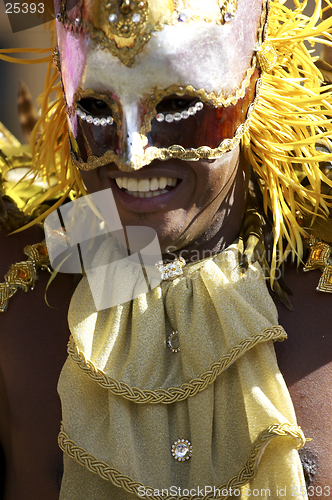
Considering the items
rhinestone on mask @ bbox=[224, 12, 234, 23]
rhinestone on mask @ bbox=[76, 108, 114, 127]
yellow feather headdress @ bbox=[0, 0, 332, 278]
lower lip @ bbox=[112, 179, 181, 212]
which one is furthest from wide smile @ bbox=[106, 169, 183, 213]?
rhinestone on mask @ bbox=[224, 12, 234, 23]

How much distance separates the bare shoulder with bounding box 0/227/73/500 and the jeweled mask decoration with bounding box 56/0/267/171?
48cm

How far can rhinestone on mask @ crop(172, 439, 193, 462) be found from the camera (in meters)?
1.39

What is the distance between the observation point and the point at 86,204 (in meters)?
1.76

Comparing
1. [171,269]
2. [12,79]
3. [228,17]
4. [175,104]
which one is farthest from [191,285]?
[12,79]

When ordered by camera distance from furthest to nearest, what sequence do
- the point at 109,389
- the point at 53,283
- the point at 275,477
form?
1. the point at 53,283
2. the point at 109,389
3. the point at 275,477

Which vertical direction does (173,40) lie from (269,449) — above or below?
above

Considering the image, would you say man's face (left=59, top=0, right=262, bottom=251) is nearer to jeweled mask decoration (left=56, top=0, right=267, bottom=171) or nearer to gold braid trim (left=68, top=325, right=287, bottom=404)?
jeweled mask decoration (left=56, top=0, right=267, bottom=171)

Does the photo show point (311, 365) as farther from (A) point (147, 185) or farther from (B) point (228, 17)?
(B) point (228, 17)

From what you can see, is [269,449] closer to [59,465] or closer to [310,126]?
[59,465]

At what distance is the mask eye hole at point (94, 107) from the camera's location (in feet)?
4.59

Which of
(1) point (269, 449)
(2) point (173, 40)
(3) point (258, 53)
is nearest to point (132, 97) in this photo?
(2) point (173, 40)

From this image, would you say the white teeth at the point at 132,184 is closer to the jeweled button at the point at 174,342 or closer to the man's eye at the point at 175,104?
the man's eye at the point at 175,104

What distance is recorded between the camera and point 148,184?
56.2 inches

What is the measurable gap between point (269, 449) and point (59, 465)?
1.84ft
